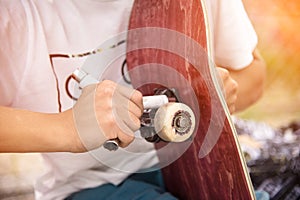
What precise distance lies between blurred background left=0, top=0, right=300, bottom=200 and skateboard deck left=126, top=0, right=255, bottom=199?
363 millimetres

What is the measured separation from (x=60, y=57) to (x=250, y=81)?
21.6 inches

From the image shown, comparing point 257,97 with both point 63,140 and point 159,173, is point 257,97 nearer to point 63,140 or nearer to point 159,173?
point 159,173

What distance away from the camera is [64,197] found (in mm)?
1198

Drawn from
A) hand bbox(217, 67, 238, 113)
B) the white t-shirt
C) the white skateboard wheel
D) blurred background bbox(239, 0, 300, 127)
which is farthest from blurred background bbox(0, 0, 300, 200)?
the white skateboard wheel

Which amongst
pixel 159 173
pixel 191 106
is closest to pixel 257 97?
pixel 159 173

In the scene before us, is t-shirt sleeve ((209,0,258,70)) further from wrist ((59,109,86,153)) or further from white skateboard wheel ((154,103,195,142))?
wrist ((59,109,86,153))

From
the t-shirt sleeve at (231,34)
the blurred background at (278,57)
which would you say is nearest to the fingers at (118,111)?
the t-shirt sleeve at (231,34)

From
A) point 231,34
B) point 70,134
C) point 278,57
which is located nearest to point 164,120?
point 70,134

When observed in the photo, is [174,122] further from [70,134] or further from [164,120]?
[70,134]

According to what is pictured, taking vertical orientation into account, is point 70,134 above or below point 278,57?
above

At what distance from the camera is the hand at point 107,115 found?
959mm

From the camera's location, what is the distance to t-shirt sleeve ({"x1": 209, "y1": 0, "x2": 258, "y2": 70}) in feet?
4.25

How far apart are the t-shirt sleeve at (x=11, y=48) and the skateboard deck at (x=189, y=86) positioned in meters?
0.25

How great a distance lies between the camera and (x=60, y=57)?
1158 mm
